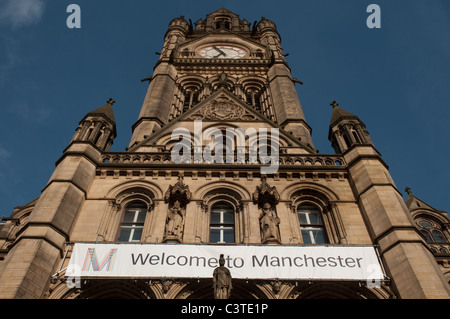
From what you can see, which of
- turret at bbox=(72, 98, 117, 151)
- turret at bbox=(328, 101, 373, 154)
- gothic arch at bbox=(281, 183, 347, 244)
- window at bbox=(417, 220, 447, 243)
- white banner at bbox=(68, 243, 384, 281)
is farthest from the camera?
window at bbox=(417, 220, 447, 243)

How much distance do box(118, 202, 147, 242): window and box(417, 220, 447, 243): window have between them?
1115 cm

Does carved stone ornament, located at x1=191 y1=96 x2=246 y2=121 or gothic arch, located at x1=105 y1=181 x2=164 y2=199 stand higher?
carved stone ornament, located at x1=191 y1=96 x2=246 y2=121

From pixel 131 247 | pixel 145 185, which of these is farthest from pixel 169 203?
pixel 131 247

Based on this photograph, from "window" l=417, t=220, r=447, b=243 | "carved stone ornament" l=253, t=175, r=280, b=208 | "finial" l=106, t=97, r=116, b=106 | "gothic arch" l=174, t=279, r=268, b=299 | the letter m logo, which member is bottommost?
"gothic arch" l=174, t=279, r=268, b=299

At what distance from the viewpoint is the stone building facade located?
34.8 feet

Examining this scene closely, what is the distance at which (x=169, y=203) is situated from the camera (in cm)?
1317

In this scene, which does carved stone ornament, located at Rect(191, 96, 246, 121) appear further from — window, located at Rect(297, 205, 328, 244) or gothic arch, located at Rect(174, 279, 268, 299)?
gothic arch, located at Rect(174, 279, 268, 299)

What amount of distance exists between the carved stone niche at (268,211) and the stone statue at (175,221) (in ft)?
7.29

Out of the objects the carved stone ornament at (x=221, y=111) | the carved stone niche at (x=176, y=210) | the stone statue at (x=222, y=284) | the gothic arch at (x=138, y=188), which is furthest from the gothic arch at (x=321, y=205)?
the carved stone ornament at (x=221, y=111)

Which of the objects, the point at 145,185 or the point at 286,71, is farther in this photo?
the point at 286,71

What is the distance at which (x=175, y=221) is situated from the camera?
12.3 meters

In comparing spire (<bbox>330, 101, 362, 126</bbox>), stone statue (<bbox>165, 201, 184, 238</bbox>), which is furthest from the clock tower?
stone statue (<bbox>165, 201, 184, 238</bbox>)
